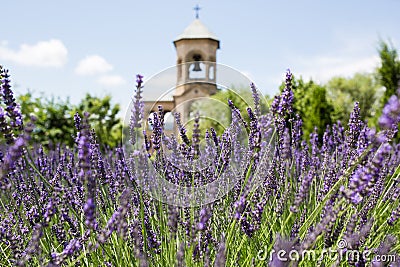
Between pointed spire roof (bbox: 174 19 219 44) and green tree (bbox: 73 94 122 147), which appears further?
pointed spire roof (bbox: 174 19 219 44)

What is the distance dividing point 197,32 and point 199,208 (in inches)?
1137

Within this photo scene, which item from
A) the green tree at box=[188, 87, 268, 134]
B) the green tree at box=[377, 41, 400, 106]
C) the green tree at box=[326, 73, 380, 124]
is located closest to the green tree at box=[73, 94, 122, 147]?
the green tree at box=[188, 87, 268, 134]

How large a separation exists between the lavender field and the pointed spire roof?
27.1 m

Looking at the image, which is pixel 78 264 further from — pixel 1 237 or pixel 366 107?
pixel 366 107

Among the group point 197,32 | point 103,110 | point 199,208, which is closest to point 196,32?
point 197,32

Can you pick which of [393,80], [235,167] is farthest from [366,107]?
[235,167]

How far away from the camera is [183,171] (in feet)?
9.06

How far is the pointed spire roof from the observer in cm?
2983

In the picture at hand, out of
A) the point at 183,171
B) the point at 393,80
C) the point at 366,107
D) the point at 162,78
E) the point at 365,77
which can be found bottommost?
the point at 183,171

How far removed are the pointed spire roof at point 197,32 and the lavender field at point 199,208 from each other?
1067 inches

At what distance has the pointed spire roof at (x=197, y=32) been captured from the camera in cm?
2983

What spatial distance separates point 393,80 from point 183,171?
1212cm

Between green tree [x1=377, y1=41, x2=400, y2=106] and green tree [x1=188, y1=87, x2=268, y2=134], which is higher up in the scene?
green tree [x1=377, y1=41, x2=400, y2=106]

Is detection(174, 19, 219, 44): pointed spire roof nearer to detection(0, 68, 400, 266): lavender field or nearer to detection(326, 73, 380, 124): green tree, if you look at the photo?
detection(326, 73, 380, 124): green tree
